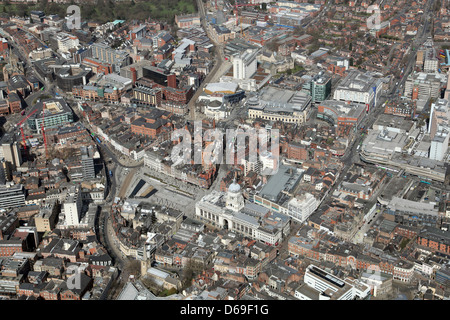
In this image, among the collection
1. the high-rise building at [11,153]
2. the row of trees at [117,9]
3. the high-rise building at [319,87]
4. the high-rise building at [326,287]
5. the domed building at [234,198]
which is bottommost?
the high-rise building at [326,287]

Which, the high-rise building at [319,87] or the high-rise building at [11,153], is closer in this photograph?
the high-rise building at [11,153]

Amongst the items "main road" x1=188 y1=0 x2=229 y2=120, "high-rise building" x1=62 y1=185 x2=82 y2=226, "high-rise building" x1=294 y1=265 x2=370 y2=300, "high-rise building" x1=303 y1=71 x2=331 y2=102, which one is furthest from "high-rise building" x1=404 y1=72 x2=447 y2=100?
"high-rise building" x1=62 y1=185 x2=82 y2=226

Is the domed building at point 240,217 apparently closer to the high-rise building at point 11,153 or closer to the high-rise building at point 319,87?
the high-rise building at point 11,153

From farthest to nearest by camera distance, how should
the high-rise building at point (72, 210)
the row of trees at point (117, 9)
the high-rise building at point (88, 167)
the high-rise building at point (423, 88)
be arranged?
the row of trees at point (117, 9)
the high-rise building at point (423, 88)
the high-rise building at point (88, 167)
the high-rise building at point (72, 210)

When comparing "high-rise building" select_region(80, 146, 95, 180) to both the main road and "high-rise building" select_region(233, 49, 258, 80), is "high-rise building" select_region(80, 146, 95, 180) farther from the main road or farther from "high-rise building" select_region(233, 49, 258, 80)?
"high-rise building" select_region(233, 49, 258, 80)

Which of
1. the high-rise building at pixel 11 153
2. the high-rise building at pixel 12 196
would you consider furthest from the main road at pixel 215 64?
the high-rise building at pixel 12 196

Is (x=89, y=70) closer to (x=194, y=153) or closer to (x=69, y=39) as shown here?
(x=69, y=39)

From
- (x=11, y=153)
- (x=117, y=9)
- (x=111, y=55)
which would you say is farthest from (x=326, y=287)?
(x=117, y=9)

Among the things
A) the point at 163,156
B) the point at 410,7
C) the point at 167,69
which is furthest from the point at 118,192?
the point at 410,7

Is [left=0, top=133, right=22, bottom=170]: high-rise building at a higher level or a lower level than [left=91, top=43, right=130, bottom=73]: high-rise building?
lower

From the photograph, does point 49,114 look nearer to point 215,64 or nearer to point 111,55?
point 111,55
